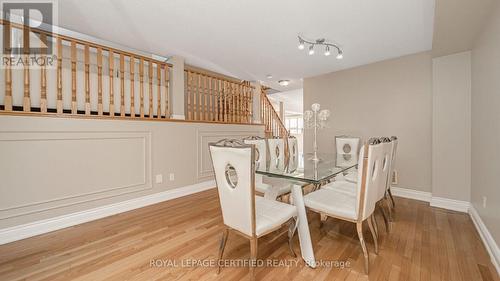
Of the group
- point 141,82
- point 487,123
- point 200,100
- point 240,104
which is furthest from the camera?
point 240,104

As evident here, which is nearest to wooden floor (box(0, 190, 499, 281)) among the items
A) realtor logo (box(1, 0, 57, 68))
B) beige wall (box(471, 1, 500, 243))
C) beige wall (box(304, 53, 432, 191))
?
beige wall (box(471, 1, 500, 243))

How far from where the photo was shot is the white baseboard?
6.44 feet

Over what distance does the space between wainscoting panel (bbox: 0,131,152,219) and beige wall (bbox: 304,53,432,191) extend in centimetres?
362

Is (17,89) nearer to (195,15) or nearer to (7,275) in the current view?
(7,275)

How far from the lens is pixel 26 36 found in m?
2.15

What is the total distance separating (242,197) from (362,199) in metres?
0.94

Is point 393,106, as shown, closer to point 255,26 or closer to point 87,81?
point 255,26

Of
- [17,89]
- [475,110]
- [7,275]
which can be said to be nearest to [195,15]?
[17,89]

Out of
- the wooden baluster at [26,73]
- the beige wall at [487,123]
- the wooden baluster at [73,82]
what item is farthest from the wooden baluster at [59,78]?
the beige wall at [487,123]

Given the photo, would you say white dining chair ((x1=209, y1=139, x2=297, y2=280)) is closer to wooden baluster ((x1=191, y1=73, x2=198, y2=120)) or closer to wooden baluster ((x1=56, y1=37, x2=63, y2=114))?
wooden baluster ((x1=56, y1=37, x2=63, y2=114))

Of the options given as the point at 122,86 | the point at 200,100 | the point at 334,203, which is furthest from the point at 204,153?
the point at 334,203

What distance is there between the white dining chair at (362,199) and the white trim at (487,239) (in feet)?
2.85

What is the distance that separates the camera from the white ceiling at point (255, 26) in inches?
78.8

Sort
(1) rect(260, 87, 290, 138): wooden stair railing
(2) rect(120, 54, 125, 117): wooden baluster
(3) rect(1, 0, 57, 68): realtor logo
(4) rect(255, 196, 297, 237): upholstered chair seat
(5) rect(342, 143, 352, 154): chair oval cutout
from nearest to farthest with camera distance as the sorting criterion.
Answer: (4) rect(255, 196, 297, 237): upholstered chair seat, (3) rect(1, 0, 57, 68): realtor logo, (2) rect(120, 54, 125, 117): wooden baluster, (5) rect(342, 143, 352, 154): chair oval cutout, (1) rect(260, 87, 290, 138): wooden stair railing
